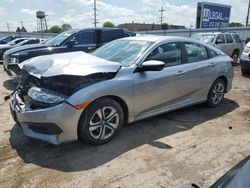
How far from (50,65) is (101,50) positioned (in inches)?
56.4

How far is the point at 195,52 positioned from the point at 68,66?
2750mm

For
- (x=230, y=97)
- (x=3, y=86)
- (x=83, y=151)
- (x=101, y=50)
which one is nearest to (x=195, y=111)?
(x=230, y=97)

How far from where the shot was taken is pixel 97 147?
405 centimetres

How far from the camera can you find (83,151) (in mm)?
3930

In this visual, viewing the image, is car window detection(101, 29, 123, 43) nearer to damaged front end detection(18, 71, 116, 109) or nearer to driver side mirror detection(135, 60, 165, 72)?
driver side mirror detection(135, 60, 165, 72)

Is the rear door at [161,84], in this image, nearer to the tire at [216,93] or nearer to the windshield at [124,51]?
the windshield at [124,51]

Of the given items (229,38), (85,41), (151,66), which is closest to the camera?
(151,66)

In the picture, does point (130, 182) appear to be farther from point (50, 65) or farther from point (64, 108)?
point (50, 65)

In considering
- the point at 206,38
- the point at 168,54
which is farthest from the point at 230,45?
the point at 168,54

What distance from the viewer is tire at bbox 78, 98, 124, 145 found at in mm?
3855

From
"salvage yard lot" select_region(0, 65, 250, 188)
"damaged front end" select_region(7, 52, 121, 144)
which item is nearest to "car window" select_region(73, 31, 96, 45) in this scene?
"salvage yard lot" select_region(0, 65, 250, 188)

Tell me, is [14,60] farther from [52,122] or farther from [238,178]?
[238,178]

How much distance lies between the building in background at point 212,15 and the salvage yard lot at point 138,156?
30.6 m

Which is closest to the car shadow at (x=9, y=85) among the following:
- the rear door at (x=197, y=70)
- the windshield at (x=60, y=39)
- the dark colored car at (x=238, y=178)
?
the windshield at (x=60, y=39)
